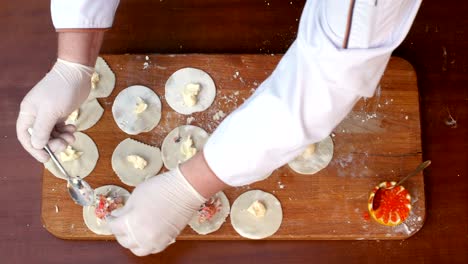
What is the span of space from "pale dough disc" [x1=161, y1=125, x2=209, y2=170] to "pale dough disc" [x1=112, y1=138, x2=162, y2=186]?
0.02m

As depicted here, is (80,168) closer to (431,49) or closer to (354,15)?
(354,15)

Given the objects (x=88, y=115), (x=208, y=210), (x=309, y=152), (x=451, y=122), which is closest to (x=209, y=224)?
(x=208, y=210)

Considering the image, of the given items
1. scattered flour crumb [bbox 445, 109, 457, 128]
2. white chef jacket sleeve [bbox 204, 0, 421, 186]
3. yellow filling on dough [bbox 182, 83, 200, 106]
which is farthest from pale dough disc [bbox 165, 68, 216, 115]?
scattered flour crumb [bbox 445, 109, 457, 128]

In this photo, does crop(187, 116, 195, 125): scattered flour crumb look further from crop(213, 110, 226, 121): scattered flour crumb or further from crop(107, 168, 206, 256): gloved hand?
crop(107, 168, 206, 256): gloved hand

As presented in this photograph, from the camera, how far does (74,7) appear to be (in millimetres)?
1115

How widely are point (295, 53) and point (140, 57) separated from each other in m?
0.63

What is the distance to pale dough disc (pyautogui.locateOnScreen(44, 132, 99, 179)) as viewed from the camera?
4.38ft

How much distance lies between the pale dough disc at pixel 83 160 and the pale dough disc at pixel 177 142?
7.4 inches

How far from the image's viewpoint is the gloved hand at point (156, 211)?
3.60 feet

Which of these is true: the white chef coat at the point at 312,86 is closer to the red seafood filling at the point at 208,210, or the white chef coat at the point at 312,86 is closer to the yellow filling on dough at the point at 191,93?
the red seafood filling at the point at 208,210

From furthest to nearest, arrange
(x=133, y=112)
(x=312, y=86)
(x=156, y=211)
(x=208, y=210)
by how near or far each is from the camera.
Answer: (x=133, y=112) → (x=208, y=210) → (x=156, y=211) → (x=312, y=86)

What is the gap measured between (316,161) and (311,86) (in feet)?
1.56

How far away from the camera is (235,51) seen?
1.45 metres

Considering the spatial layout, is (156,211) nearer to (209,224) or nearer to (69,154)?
(209,224)
